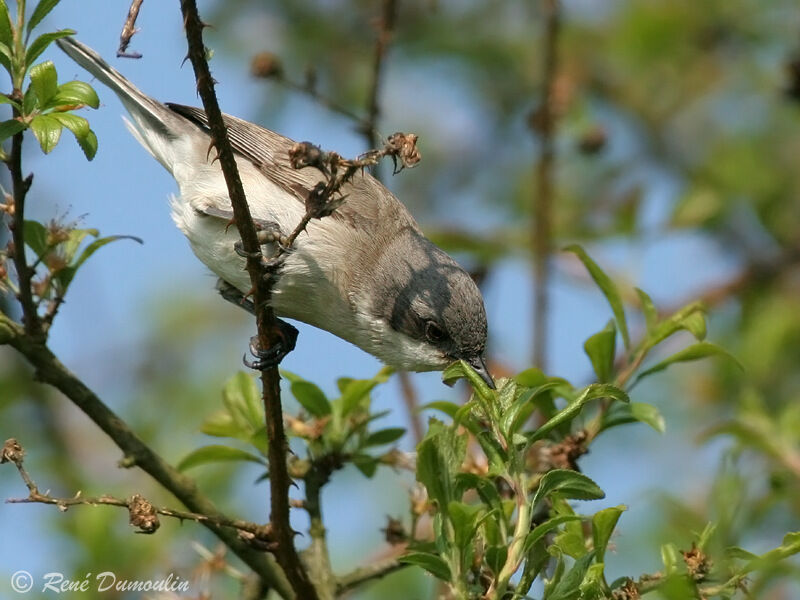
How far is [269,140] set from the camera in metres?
4.92

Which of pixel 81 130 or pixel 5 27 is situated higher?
pixel 5 27

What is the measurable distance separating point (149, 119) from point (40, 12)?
8.14ft

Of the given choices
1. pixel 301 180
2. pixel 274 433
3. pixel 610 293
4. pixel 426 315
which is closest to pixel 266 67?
pixel 301 180

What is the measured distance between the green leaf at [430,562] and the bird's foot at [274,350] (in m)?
0.83

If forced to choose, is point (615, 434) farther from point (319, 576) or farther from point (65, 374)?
point (65, 374)

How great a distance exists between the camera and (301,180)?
15.4ft

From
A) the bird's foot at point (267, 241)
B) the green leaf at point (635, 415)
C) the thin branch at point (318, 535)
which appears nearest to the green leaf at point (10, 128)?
the bird's foot at point (267, 241)

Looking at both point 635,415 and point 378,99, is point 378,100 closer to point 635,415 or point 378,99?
point 378,99

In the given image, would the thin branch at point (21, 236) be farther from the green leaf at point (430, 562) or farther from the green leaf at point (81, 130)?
the green leaf at point (430, 562)

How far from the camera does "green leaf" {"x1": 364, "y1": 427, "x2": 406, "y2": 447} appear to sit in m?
3.38

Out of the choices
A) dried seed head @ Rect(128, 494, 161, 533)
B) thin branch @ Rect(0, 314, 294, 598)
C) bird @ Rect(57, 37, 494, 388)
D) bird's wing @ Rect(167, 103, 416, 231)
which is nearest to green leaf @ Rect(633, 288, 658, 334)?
bird @ Rect(57, 37, 494, 388)

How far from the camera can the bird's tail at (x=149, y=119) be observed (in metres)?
4.92

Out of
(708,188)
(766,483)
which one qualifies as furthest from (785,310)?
(766,483)

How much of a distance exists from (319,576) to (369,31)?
15.5ft
